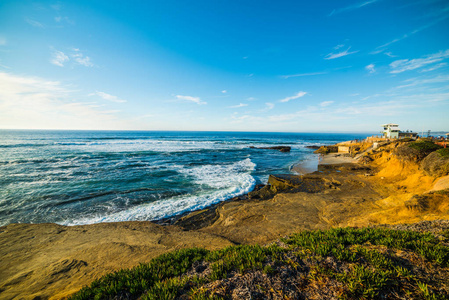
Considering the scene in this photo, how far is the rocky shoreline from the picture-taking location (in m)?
5.59

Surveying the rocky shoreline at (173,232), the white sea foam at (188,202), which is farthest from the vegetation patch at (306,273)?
the white sea foam at (188,202)

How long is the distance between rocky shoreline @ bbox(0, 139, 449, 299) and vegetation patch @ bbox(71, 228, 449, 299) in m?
1.89

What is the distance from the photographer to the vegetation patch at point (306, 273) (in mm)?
3125

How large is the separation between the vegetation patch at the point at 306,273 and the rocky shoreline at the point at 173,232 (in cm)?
189

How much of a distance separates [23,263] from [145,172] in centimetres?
1645

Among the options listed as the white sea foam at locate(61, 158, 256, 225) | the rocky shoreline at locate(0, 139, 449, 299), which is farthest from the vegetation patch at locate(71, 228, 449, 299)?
the white sea foam at locate(61, 158, 256, 225)

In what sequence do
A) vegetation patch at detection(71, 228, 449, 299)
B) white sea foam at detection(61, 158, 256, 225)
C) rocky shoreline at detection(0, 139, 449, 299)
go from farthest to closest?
white sea foam at detection(61, 158, 256, 225), rocky shoreline at detection(0, 139, 449, 299), vegetation patch at detection(71, 228, 449, 299)

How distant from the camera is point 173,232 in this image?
27.9ft

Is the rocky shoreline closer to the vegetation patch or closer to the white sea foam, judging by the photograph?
the white sea foam

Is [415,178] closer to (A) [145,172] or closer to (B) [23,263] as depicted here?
(B) [23,263]

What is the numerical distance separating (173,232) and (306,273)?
6.74 metres

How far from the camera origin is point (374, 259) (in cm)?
368

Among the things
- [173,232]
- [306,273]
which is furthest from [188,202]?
[306,273]

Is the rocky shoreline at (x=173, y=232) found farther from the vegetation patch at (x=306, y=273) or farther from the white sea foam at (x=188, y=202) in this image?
the vegetation patch at (x=306, y=273)
